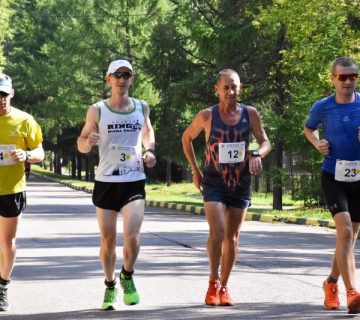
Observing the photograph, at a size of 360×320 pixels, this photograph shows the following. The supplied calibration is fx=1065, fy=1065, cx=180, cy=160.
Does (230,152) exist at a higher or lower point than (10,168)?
higher

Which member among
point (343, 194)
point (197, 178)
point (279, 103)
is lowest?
point (343, 194)

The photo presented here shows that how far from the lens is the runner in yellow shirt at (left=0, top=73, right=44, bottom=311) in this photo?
8445 millimetres

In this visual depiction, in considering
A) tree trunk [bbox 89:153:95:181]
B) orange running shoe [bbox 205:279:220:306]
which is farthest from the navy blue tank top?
tree trunk [bbox 89:153:95:181]

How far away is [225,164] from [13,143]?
67.1 inches

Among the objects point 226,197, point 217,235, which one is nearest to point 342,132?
point 226,197

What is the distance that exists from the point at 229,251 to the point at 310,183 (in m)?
19.2

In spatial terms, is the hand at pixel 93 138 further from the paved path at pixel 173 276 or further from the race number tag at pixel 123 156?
the paved path at pixel 173 276

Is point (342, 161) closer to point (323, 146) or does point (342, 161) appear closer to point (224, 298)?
point (323, 146)

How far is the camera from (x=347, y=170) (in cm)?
816

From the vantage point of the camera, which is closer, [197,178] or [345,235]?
[345,235]

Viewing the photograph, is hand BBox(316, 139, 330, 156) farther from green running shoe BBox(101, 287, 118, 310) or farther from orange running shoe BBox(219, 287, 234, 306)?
green running shoe BBox(101, 287, 118, 310)

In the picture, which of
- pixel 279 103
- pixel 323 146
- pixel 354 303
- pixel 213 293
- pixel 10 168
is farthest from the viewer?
pixel 279 103

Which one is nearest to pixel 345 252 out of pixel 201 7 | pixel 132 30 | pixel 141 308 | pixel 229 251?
pixel 229 251

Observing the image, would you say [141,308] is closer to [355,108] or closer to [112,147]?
[112,147]
